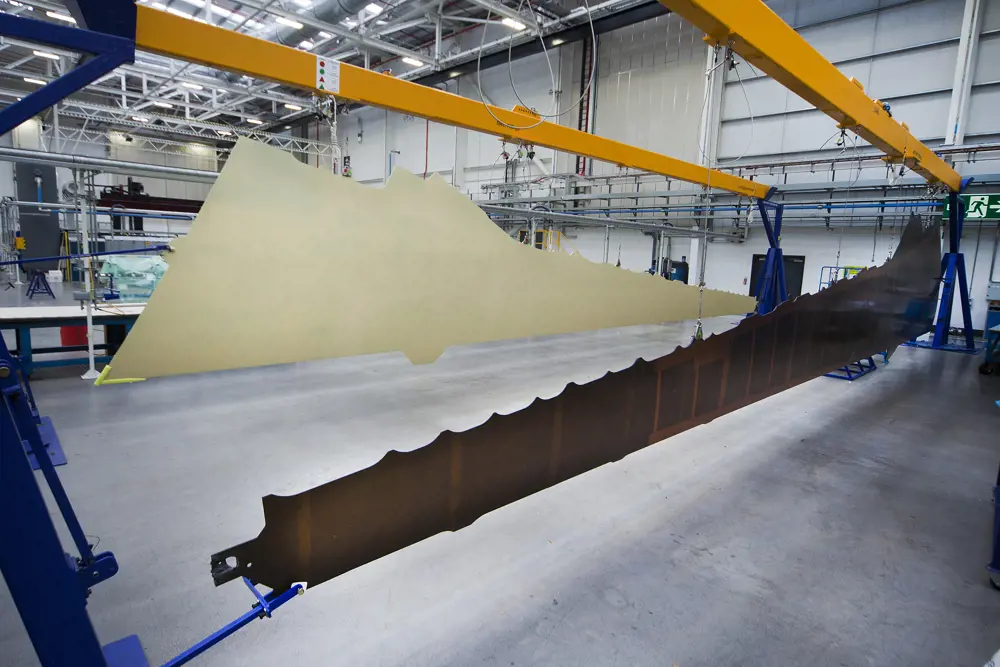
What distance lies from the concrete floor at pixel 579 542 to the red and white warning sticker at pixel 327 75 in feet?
5.90

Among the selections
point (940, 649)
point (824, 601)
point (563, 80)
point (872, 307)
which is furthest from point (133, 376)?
point (563, 80)

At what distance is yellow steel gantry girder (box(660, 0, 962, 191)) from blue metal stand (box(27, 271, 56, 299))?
25.1 feet

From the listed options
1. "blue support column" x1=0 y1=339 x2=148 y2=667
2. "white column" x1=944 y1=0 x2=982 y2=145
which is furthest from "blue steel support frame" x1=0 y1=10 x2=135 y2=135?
"white column" x1=944 y1=0 x2=982 y2=145

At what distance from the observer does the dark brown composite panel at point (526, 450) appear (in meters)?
1.02

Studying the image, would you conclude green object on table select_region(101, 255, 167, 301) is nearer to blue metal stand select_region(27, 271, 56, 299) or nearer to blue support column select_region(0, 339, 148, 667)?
blue metal stand select_region(27, 271, 56, 299)

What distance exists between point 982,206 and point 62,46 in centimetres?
858

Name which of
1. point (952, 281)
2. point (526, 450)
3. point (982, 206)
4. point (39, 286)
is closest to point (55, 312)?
point (526, 450)

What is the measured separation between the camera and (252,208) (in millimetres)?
3127

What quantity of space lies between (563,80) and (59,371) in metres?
10.0

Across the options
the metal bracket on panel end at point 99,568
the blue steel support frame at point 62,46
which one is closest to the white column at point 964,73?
the blue steel support frame at point 62,46

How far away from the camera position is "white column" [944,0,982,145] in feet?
21.9

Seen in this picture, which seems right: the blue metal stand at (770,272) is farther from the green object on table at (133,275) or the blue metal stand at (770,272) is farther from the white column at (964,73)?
the green object on table at (133,275)

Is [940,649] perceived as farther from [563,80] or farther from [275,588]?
[563,80]

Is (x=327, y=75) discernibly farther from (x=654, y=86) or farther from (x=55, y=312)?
(x=654, y=86)
